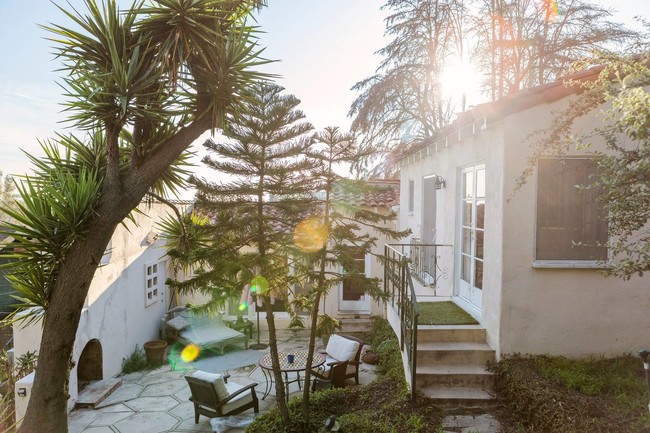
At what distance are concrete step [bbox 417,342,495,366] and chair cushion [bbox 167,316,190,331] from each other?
355 inches

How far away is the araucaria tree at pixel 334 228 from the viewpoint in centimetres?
635

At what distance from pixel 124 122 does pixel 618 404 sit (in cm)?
688

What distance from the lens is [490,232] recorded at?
675 cm

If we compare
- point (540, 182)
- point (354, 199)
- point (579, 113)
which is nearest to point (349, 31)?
point (354, 199)

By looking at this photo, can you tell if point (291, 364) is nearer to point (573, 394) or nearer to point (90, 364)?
point (90, 364)

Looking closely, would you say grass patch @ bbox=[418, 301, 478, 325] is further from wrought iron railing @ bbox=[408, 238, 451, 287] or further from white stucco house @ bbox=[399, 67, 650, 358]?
wrought iron railing @ bbox=[408, 238, 451, 287]

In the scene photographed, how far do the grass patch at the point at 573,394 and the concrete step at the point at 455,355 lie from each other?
0.30m

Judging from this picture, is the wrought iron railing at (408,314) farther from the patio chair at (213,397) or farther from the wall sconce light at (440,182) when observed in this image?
the patio chair at (213,397)

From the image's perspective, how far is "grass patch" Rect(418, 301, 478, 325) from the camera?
283 inches

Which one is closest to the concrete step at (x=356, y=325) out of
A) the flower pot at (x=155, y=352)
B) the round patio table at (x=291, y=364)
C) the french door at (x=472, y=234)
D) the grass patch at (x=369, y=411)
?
the round patio table at (x=291, y=364)

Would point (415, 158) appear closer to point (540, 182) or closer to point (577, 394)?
point (540, 182)

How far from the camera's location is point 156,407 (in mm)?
8930

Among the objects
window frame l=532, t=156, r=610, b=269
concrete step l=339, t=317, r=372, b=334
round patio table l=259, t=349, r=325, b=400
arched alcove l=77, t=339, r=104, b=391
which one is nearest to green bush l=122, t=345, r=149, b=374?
arched alcove l=77, t=339, r=104, b=391

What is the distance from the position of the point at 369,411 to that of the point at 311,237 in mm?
2887
